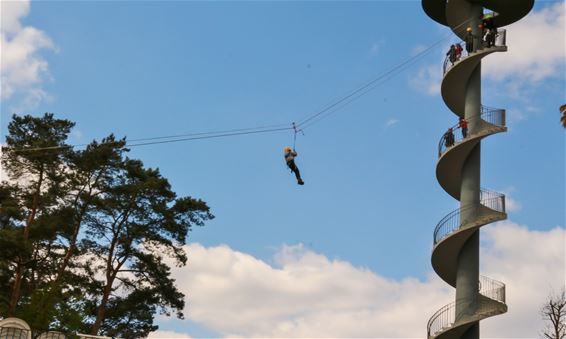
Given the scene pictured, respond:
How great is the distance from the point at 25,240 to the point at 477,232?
2079 centimetres

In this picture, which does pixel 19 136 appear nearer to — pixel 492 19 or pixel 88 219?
pixel 88 219

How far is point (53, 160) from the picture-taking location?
40.7 meters

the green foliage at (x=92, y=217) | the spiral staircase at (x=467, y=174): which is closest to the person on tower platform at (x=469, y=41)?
the spiral staircase at (x=467, y=174)

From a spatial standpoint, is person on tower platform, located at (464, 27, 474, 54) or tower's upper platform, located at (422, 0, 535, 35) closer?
person on tower platform, located at (464, 27, 474, 54)

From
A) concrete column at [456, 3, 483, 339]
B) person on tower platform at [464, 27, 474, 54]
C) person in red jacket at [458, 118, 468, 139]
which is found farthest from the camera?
person on tower platform at [464, 27, 474, 54]

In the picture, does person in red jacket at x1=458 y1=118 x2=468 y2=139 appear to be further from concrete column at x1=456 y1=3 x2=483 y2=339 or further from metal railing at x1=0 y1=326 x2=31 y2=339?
metal railing at x1=0 y1=326 x2=31 y2=339

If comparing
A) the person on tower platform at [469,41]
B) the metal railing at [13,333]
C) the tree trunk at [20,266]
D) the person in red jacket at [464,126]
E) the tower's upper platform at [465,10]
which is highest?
the tower's upper platform at [465,10]

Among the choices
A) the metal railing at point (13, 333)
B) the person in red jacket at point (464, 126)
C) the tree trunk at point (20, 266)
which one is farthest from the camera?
the tree trunk at point (20, 266)

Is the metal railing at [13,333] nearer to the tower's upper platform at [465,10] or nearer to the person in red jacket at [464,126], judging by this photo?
the person in red jacket at [464,126]

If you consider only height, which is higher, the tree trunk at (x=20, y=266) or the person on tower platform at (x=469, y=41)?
the person on tower platform at (x=469, y=41)

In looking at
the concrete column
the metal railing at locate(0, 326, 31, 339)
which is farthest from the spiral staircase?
the metal railing at locate(0, 326, 31, 339)

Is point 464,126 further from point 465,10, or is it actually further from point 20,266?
point 20,266

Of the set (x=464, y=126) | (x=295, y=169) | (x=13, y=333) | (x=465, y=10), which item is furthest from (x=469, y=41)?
(x=13, y=333)

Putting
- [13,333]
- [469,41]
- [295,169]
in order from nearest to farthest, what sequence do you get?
[295,169] → [13,333] → [469,41]
